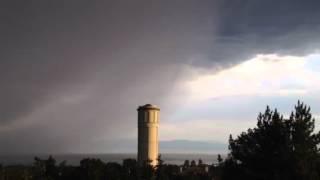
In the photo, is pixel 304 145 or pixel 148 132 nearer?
pixel 304 145

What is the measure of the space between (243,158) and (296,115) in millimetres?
4500

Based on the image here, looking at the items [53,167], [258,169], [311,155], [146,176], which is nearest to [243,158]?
[258,169]

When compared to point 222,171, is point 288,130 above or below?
above

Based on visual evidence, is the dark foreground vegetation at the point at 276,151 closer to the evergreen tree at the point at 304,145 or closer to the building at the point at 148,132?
the evergreen tree at the point at 304,145

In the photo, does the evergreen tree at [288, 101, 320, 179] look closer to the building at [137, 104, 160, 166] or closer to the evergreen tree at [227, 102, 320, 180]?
the evergreen tree at [227, 102, 320, 180]

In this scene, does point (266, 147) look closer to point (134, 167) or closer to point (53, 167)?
point (134, 167)

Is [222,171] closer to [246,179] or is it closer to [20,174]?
[246,179]

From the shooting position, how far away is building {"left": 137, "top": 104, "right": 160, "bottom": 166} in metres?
64.6

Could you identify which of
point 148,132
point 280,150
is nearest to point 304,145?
point 280,150

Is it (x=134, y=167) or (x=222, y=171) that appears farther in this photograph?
(x=134, y=167)

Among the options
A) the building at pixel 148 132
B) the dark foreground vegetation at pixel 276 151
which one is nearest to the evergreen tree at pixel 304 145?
the dark foreground vegetation at pixel 276 151

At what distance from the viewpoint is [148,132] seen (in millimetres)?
64312

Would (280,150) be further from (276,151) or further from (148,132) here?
(148,132)

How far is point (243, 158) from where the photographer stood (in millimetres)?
37688
